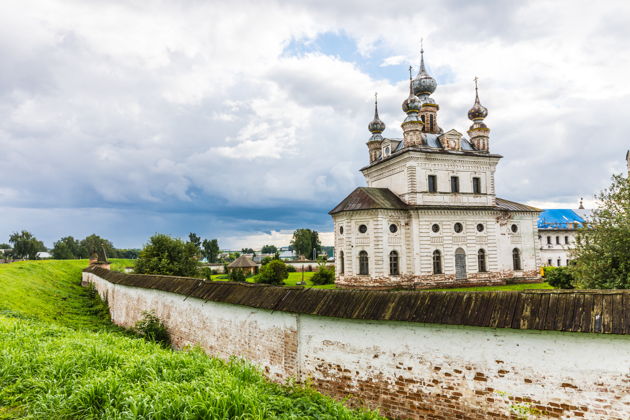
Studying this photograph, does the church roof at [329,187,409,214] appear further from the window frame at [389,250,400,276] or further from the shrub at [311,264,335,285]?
the shrub at [311,264,335,285]

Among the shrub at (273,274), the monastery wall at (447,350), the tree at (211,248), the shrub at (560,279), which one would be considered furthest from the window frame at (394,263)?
the tree at (211,248)

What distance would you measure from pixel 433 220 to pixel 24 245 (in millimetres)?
81258

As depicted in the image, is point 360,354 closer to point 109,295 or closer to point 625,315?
point 625,315

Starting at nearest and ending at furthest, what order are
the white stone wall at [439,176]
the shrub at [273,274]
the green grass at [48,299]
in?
the green grass at [48,299]
the white stone wall at [439,176]
the shrub at [273,274]

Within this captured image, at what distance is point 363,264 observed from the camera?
86.1 feet

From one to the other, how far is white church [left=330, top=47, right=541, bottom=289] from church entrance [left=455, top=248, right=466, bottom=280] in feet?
0.23

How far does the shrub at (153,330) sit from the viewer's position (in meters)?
12.2

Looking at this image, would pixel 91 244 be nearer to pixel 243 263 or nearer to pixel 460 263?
pixel 243 263

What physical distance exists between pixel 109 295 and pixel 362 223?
15.3 metres

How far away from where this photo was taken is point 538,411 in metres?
5.47

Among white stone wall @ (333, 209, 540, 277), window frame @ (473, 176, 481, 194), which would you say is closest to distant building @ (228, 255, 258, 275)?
white stone wall @ (333, 209, 540, 277)

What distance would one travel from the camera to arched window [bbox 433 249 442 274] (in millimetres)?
27375

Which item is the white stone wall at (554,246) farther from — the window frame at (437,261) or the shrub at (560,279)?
the window frame at (437,261)

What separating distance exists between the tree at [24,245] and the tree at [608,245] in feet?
297
